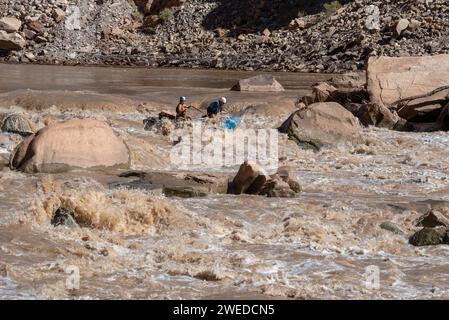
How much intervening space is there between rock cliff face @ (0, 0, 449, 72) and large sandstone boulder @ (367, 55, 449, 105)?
11.2 m

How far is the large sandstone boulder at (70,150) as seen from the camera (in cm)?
1084

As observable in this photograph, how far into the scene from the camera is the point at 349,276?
6.96 m

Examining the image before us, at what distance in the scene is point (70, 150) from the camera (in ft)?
36.1

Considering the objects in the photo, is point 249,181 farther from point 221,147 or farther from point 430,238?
point 221,147

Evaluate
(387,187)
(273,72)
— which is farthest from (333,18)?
(387,187)

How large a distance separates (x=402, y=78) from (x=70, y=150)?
880 centimetres

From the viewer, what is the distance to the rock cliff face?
30.3 meters

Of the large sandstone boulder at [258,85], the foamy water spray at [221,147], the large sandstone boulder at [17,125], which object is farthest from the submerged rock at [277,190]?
the large sandstone boulder at [258,85]

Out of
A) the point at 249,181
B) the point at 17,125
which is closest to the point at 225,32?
the point at 17,125

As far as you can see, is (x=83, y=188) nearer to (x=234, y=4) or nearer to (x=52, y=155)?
(x=52, y=155)

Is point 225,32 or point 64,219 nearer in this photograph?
point 64,219

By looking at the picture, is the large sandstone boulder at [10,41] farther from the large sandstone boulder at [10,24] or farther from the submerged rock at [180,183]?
the submerged rock at [180,183]

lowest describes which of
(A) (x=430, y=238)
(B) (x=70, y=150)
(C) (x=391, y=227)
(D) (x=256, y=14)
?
(A) (x=430, y=238)

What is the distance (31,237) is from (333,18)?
2734 cm
